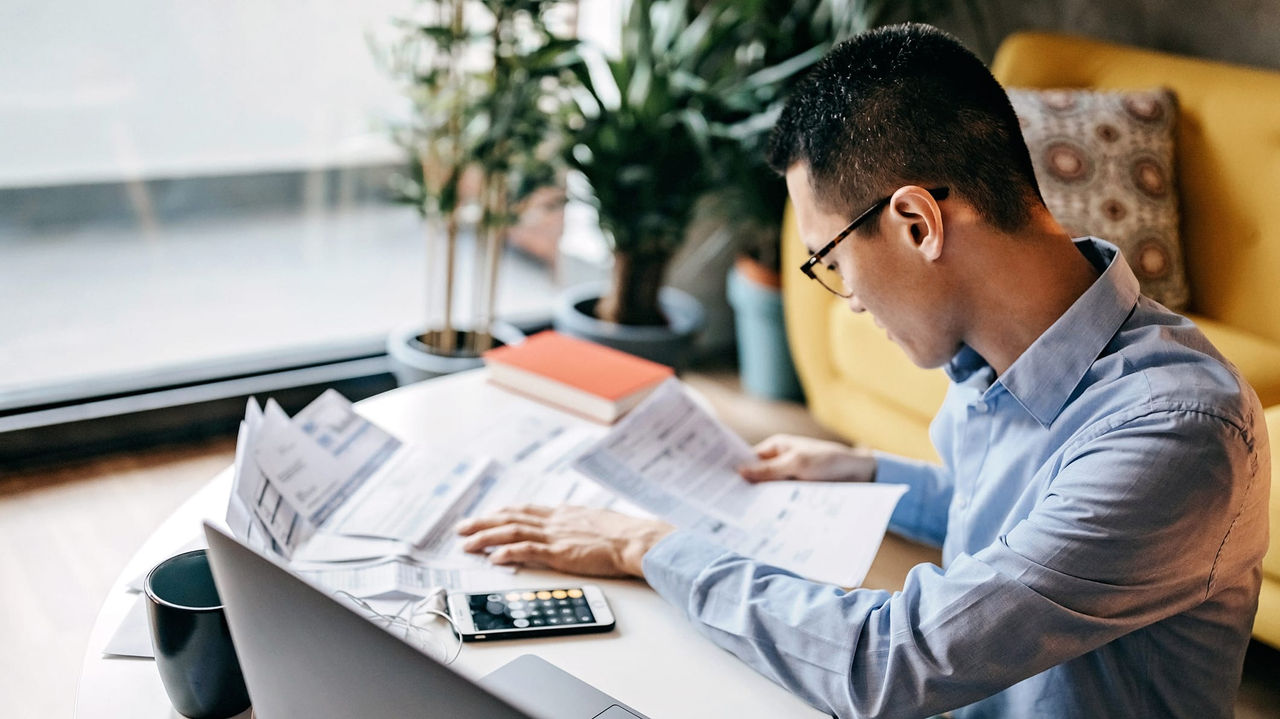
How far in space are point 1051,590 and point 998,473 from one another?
0.76ft

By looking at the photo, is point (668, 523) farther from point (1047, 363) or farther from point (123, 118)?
point (123, 118)

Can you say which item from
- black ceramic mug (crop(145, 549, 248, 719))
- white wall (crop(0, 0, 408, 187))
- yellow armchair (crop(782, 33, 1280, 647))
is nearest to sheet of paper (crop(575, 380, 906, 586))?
black ceramic mug (crop(145, 549, 248, 719))

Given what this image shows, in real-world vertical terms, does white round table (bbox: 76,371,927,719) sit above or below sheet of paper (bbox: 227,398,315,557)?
below

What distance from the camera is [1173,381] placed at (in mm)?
878

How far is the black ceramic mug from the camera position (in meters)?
0.78

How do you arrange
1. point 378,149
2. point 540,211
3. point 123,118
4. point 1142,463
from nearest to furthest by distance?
point 1142,463, point 123,118, point 378,149, point 540,211

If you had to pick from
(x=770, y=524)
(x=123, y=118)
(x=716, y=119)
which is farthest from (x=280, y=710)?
(x=716, y=119)

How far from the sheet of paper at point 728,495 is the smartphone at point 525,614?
21cm

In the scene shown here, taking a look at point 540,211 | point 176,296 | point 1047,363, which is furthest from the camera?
point 540,211

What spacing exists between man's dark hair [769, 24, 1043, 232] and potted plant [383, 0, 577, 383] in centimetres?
137

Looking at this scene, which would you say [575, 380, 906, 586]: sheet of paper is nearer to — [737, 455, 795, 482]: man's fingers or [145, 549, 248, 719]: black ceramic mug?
[737, 455, 795, 482]: man's fingers

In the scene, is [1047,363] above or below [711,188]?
above

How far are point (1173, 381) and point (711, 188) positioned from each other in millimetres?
1810

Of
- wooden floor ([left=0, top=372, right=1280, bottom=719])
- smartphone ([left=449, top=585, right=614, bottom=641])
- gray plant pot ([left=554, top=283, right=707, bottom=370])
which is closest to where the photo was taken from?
smartphone ([left=449, top=585, right=614, bottom=641])
